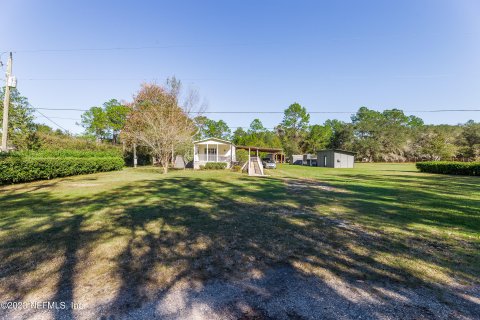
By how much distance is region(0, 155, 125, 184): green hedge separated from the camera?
35.9 feet

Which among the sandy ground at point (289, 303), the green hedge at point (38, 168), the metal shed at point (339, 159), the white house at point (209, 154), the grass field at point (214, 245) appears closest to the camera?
the sandy ground at point (289, 303)

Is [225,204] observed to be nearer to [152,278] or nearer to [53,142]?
[152,278]

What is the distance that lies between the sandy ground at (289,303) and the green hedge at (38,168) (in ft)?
39.8

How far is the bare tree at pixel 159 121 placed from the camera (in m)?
20.6

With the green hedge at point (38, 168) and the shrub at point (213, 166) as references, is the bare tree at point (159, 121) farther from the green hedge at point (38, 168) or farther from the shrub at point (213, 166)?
the green hedge at point (38, 168)

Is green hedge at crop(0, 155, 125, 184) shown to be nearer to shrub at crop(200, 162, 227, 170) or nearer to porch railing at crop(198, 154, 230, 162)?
shrub at crop(200, 162, 227, 170)

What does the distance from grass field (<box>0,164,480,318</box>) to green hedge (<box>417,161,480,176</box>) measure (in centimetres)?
1732

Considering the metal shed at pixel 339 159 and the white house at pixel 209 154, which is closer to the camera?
the white house at pixel 209 154

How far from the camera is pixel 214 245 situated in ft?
13.1

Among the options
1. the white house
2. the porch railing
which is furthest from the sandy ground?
the porch railing

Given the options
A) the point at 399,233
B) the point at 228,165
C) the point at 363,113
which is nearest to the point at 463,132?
the point at 363,113

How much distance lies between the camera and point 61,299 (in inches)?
97.4

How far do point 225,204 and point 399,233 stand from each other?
14.9 feet

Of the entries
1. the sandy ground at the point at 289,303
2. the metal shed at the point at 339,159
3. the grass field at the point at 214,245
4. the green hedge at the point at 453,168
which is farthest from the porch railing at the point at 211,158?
the sandy ground at the point at 289,303
